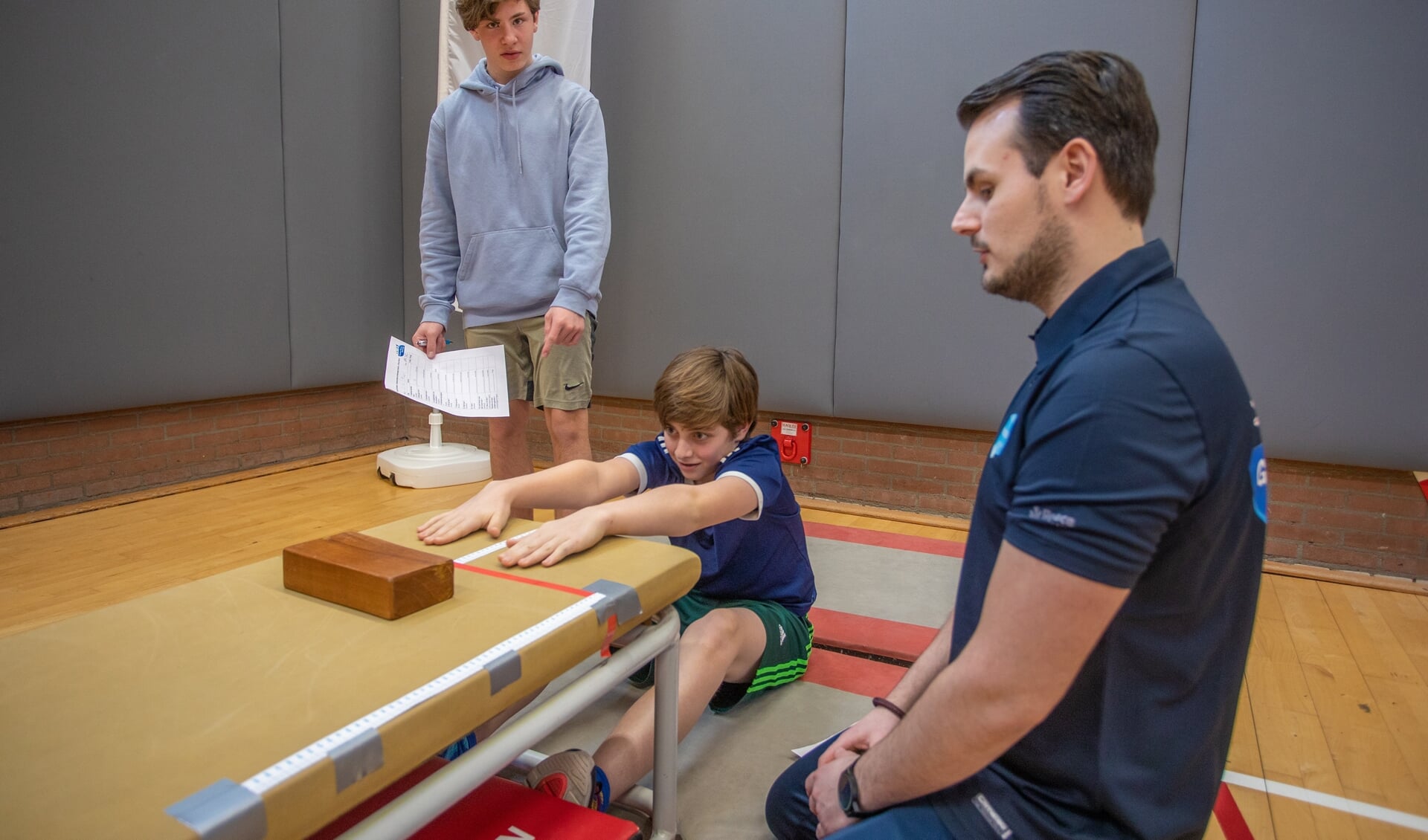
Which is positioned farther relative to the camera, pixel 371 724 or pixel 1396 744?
pixel 1396 744

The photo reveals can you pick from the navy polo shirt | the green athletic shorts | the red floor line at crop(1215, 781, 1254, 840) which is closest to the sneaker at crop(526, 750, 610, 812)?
the green athletic shorts

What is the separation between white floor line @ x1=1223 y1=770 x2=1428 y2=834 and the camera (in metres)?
1.37

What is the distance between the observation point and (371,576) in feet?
2.97

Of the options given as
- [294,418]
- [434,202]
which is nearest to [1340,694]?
[434,202]

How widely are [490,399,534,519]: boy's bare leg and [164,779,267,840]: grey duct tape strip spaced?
1.76 m

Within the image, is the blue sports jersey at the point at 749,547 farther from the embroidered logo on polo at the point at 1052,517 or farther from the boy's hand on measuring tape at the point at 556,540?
the embroidered logo on polo at the point at 1052,517

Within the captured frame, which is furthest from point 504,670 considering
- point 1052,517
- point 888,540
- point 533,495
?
point 888,540

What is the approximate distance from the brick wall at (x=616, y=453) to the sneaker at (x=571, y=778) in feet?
7.22

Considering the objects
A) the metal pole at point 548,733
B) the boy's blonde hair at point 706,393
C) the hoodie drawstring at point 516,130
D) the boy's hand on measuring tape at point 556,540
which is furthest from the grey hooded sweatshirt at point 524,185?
the metal pole at point 548,733

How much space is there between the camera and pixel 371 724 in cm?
69

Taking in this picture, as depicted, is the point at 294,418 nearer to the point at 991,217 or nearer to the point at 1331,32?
the point at 991,217

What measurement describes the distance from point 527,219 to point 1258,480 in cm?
188

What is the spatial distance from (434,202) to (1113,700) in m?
2.15

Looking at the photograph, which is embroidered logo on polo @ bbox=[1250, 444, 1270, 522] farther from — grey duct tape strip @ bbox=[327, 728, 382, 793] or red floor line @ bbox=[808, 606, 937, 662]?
red floor line @ bbox=[808, 606, 937, 662]
